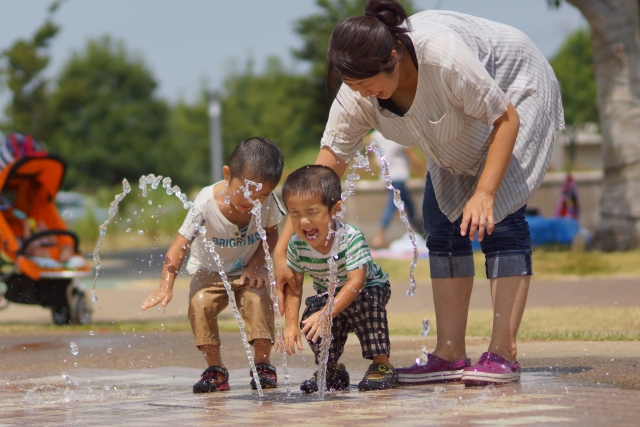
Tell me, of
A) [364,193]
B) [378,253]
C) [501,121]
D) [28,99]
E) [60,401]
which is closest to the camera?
[501,121]

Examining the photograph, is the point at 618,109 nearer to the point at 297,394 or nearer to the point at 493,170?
the point at 493,170

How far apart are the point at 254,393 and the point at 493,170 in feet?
4.38

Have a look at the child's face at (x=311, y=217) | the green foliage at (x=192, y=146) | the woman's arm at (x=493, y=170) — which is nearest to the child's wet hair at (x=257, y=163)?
the child's face at (x=311, y=217)

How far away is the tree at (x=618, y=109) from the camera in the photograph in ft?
33.2

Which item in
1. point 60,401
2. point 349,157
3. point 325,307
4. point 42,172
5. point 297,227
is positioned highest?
point 42,172

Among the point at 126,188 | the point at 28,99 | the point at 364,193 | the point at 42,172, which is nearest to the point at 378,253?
the point at 364,193

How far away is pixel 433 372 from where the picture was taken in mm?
4066

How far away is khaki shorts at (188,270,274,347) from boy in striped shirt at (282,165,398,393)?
0.34m

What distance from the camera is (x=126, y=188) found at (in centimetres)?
444

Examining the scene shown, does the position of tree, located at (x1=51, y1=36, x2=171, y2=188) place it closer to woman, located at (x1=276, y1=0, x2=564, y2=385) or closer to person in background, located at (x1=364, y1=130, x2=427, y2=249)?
person in background, located at (x1=364, y1=130, x2=427, y2=249)

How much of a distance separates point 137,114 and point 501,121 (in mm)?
41775

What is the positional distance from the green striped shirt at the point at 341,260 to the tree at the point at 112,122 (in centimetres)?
3785

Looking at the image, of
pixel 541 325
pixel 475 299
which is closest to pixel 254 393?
pixel 541 325

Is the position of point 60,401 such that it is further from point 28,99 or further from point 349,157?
point 28,99
